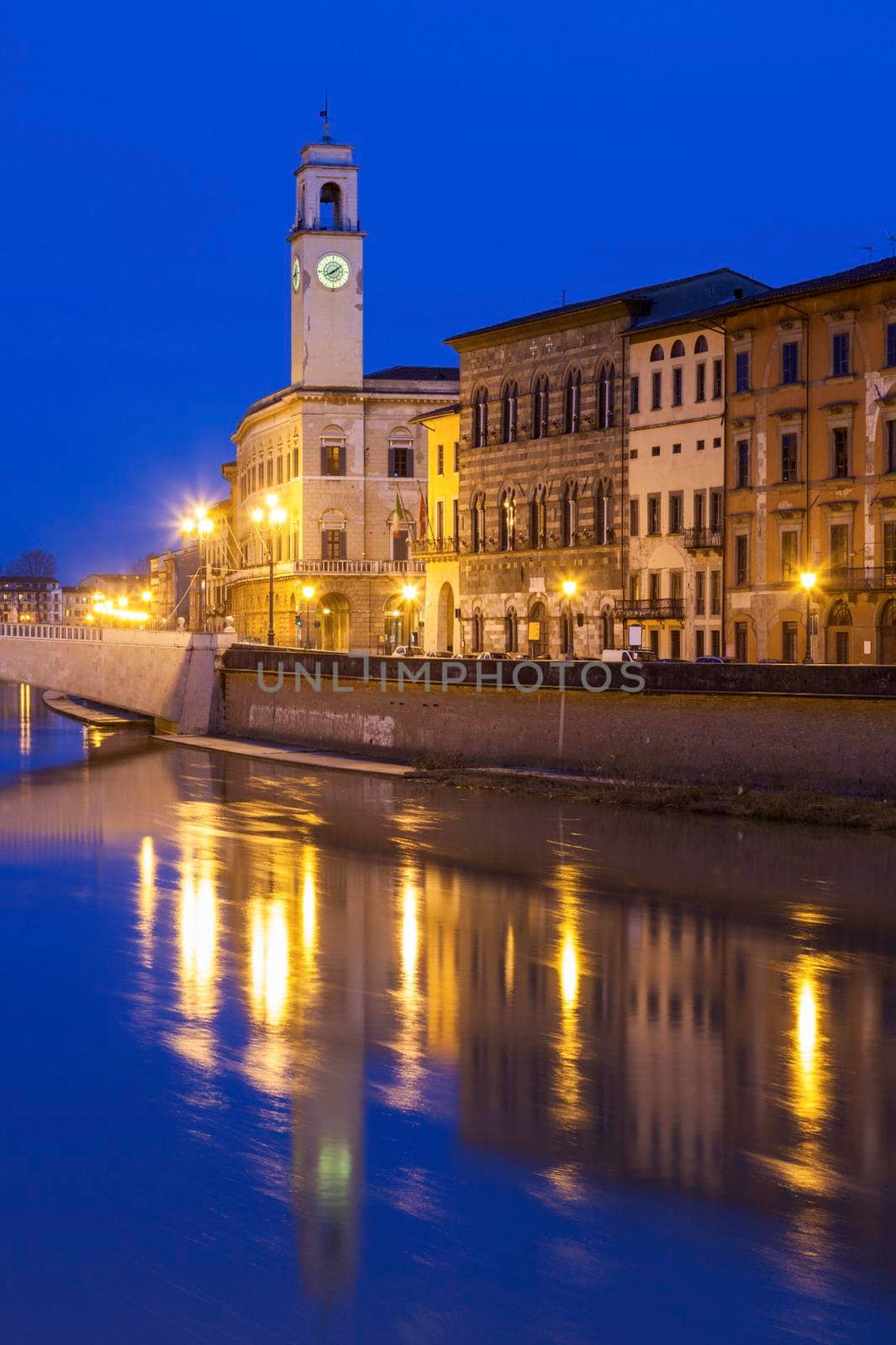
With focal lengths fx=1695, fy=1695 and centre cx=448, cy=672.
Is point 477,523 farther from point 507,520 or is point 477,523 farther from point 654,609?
point 654,609

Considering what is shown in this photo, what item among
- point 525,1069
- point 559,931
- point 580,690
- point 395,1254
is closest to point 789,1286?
point 395,1254

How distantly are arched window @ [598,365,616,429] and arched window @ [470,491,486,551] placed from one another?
8135 millimetres

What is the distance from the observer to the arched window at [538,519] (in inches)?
2389

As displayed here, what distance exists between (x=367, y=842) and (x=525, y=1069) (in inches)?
651

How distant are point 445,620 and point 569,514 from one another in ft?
34.5

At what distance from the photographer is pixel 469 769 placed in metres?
42.1

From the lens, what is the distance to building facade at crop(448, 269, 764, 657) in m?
56.4

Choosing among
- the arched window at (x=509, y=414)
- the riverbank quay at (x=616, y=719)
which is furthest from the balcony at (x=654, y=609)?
the riverbank quay at (x=616, y=719)

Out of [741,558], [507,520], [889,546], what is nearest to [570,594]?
[507,520]

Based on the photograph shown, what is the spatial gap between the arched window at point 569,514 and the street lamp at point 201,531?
13879 millimetres

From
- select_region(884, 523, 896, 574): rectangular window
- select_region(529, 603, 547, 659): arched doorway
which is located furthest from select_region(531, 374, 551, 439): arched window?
select_region(884, 523, 896, 574): rectangular window

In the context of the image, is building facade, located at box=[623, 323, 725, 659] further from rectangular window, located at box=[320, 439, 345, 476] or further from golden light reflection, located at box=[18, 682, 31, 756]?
rectangular window, located at box=[320, 439, 345, 476]

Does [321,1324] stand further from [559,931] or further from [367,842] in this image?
[367,842]

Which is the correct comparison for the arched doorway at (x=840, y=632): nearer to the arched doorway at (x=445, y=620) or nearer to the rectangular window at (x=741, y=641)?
the rectangular window at (x=741, y=641)
